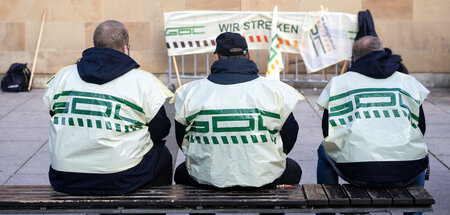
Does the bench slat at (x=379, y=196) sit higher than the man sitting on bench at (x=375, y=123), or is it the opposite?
the man sitting on bench at (x=375, y=123)

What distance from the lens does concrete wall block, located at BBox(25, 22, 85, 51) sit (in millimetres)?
10984

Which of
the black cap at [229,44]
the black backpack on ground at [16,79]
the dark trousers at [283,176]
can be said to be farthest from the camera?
the black backpack on ground at [16,79]

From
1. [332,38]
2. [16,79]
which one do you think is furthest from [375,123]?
[16,79]

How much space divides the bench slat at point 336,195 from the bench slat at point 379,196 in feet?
0.52

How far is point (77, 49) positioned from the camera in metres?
11.0

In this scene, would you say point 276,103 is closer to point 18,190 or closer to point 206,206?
point 206,206

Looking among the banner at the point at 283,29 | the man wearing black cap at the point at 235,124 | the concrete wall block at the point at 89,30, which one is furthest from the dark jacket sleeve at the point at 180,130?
the concrete wall block at the point at 89,30

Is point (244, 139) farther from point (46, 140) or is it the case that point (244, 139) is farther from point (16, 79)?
point (16, 79)

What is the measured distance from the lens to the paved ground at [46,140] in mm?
6095

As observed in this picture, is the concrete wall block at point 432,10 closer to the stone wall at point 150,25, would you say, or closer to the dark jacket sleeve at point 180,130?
the stone wall at point 150,25

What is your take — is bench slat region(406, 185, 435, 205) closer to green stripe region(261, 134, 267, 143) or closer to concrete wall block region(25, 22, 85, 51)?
green stripe region(261, 134, 267, 143)

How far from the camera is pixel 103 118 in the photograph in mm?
4000

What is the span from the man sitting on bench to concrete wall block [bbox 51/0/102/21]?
7.16m

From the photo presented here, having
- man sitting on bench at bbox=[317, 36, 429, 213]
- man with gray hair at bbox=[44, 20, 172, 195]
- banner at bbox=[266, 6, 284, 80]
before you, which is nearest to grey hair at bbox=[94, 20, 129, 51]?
man with gray hair at bbox=[44, 20, 172, 195]
